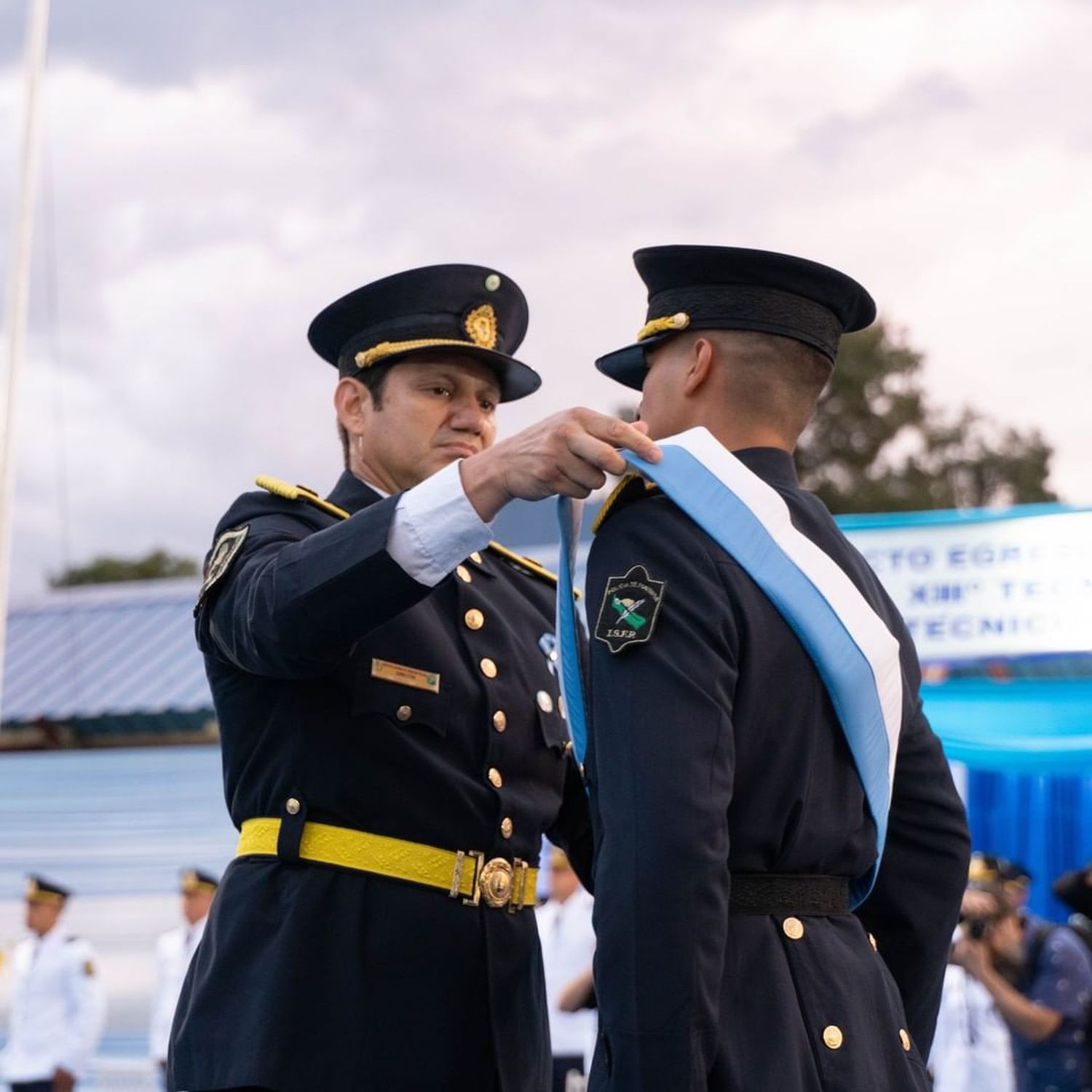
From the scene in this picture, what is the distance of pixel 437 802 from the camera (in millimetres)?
2695

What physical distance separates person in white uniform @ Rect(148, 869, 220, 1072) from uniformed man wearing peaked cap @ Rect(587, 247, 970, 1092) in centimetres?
832

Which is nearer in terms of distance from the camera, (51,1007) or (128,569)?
(51,1007)

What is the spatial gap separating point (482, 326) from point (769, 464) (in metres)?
0.87

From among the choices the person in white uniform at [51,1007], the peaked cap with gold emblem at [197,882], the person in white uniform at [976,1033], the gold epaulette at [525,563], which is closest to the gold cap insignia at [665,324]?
the gold epaulette at [525,563]

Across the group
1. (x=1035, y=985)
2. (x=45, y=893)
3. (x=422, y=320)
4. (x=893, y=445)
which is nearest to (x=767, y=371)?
(x=422, y=320)

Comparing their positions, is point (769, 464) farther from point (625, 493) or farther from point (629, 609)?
point (629, 609)

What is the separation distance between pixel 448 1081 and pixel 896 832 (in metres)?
0.82

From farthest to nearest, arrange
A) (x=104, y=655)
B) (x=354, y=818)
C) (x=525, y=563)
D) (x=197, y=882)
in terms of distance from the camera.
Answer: (x=104, y=655), (x=197, y=882), (x=525, y=563), (x=354, y=818)

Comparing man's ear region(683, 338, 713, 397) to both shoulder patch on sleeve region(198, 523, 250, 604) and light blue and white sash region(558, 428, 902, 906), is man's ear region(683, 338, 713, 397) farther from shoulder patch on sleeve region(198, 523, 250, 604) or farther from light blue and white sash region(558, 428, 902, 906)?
shoulder patch on sleeve region(198, 523, 250, 604)

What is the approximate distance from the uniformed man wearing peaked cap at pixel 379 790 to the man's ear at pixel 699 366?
229mm

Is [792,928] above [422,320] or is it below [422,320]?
below

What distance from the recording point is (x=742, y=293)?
8.13ft

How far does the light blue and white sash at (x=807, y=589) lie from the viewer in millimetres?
2307

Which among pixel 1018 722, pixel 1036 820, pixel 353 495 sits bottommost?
pixel 353 495
